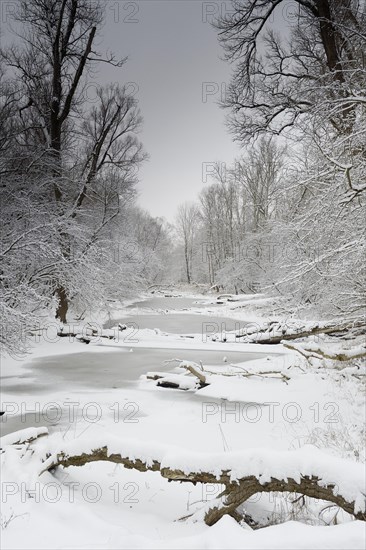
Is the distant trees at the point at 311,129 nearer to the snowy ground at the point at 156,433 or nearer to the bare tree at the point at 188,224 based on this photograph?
the snowy ground at the point at 156,433

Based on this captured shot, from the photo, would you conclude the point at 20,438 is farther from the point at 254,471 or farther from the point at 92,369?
the point at 92,369

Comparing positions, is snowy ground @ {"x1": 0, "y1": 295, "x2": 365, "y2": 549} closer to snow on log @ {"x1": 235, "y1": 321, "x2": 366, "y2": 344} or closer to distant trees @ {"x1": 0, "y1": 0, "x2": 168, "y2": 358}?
snow on log @ {"x1": 235, "y1": 321, "x2": 366, "y2": 344}

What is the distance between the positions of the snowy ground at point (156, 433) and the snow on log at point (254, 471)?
10cm

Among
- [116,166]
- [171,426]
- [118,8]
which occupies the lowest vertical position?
[171,426]

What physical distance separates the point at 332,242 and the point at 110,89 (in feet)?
48.2

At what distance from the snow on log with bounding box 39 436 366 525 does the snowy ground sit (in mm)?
98

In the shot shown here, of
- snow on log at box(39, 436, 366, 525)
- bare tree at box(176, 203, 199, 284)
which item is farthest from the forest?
bare tree at box(176, 203, 199, 284)

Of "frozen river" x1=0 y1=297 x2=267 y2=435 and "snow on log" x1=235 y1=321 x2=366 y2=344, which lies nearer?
"frozen river" x1=0 y1=297 x2=267 y2=435

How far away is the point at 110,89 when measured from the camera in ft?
56.9

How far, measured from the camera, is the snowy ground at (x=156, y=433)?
2805mm

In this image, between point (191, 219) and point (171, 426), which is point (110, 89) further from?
point (191, 219)

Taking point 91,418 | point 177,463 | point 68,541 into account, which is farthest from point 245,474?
point 91,418

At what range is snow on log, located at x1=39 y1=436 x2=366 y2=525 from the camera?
8.28 feet

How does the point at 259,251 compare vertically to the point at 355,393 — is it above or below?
above
